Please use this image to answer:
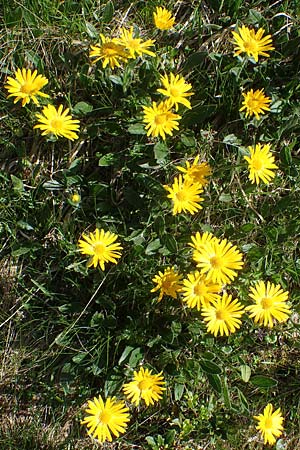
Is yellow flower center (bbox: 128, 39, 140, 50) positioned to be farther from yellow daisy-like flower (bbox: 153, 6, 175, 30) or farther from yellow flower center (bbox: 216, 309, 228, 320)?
yellow flower center (bbox: 216, 309, 228, 320)

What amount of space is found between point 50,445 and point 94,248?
1122 mm

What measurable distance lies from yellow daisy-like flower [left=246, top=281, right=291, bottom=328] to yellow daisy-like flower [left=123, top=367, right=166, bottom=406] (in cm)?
54

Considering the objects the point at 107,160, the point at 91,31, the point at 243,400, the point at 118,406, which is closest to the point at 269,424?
the point at 243,400

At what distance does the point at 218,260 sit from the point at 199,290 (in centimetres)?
16

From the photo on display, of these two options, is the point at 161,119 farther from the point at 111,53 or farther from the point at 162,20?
the point at 162,20

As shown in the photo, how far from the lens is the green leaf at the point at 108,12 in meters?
3.11

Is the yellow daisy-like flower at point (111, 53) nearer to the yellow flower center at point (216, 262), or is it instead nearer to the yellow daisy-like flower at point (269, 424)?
the yellow flower center at point (216, 262)

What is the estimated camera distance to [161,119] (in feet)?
9.29

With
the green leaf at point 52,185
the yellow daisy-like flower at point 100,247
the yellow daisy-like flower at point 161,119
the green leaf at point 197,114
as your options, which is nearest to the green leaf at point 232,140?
the green leaf at point 197,114

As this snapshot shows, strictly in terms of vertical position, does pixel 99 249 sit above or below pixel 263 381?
above

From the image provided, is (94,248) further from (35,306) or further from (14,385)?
(14,385)

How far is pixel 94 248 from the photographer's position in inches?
112

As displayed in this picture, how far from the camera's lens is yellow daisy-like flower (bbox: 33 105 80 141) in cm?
284

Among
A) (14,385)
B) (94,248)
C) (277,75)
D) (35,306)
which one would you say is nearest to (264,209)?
(277,75)
